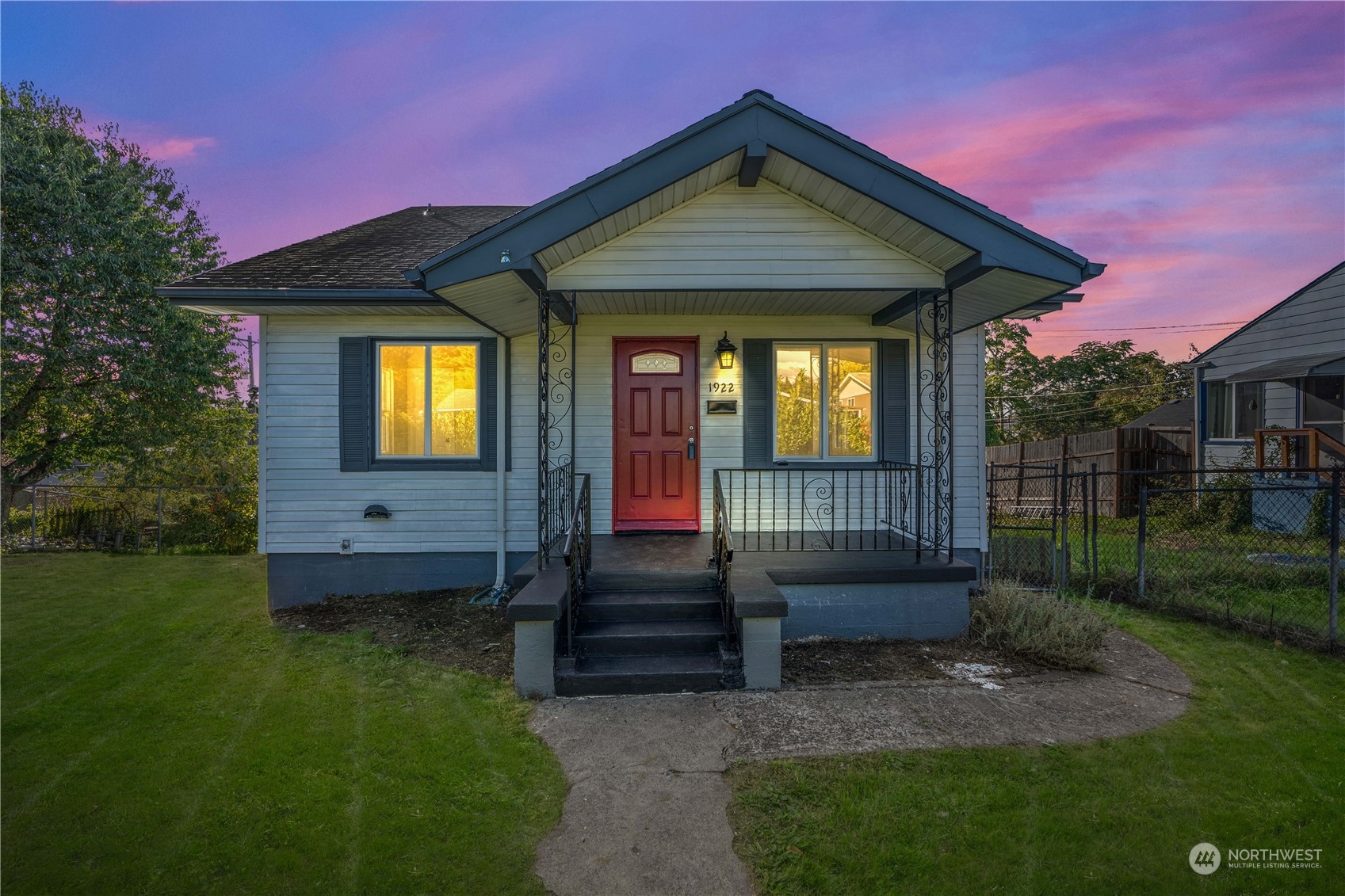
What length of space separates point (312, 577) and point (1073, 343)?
3914 cm

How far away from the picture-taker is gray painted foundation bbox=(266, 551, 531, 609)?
6895 millimetres

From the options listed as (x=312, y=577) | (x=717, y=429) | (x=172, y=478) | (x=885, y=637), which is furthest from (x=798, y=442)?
(x=172, y=478)

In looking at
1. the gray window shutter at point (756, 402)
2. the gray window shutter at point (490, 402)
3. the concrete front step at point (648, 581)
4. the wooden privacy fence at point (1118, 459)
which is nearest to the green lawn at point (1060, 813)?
the concrete front step at point (648, 581)

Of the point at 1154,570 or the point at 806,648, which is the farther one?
the point at 1154,570

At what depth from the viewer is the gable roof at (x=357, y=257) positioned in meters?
6.33

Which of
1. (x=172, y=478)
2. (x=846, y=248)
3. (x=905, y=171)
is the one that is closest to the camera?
(x=905, y=171)

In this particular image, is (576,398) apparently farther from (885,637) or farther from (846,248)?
(885,637)

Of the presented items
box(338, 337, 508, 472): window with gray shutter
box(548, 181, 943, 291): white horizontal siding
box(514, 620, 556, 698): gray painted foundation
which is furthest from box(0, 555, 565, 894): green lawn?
box(548, 181, 943, 291): white horizontal siding

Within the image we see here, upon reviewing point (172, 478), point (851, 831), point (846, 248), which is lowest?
point (851, 831)

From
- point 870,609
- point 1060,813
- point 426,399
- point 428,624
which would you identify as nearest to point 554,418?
point 426,399

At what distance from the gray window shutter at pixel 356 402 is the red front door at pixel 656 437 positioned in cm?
272

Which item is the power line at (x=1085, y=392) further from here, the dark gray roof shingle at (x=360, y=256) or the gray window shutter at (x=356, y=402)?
the gray window shutter at (x=356, y=402)

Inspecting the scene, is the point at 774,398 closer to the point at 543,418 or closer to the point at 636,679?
the point at 543,418

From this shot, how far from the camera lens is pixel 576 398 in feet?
22.3
